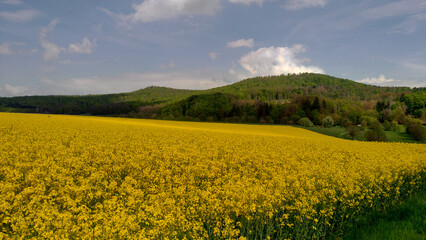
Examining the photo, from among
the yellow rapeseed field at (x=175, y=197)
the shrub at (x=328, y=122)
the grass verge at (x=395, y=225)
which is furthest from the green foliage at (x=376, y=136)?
the grass verge at (x=395, y=225)

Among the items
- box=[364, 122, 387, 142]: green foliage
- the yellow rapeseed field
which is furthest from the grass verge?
box=[364, 122, 387, 142]: green foliage

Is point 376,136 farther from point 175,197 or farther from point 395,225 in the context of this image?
point 175,197

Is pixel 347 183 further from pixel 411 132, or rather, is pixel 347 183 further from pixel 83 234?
pixel 411 132

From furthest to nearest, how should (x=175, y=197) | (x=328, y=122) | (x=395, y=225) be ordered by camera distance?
(x=328, y=122), (x=175, y=197), (x=395, y=225)

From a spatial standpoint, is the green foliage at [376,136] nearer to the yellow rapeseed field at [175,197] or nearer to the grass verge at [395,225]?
the yellow rapeseed field at [175,197]

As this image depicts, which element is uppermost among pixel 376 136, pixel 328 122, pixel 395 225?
pixel 328 122

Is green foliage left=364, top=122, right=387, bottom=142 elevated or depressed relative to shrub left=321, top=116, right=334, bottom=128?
depressed

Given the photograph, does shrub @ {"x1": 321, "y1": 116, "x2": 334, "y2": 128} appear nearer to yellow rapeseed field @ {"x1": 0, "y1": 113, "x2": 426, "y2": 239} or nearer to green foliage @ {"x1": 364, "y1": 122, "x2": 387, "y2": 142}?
green foliage @ {"x1": 364, "y1": 122, "x2": 387, "y2": 142}

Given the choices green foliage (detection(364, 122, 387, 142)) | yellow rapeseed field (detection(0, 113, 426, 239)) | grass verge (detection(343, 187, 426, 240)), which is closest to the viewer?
yellow rapeseed field (detection(0, 113, 426, 239))

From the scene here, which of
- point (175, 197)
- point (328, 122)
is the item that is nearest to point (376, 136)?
point (328, 122)

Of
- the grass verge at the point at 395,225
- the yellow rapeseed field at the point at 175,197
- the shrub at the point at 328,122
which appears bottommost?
the grass verge at the point at 395,225

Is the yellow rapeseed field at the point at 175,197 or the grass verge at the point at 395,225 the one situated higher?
the yellow rapeseed field at the point at 175,197

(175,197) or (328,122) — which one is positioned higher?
(328,122)

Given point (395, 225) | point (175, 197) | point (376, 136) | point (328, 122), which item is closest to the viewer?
point (395, 225)
